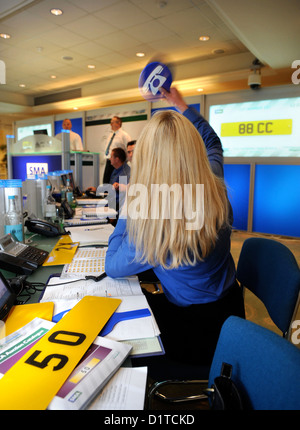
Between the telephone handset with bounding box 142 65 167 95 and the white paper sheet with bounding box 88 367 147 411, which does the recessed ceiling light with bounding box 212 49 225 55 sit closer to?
the telephone handset with bounding box 142 65 167 95

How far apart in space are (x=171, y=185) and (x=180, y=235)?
0.17m

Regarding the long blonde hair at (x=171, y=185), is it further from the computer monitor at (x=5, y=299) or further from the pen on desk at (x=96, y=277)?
the computer monitor at (x=5, y=299)

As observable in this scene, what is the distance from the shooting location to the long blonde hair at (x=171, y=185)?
39.9 inches

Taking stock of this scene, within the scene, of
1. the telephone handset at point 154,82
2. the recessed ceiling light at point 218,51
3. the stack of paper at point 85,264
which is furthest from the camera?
the recessed ceiling light at point 218,51

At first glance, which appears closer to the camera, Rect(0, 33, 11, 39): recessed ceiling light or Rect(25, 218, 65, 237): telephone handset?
Rect(25, 218, 65, 237): telephone handset

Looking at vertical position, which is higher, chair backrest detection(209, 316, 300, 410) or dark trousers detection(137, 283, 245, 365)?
chair backrest detection(209, 316, 300, 410)

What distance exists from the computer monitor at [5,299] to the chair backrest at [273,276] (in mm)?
960

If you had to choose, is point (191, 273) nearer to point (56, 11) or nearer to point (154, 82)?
point (154, 82)

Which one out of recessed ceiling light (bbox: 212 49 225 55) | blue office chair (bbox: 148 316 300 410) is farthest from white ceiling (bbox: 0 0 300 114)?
blue office chair (bbox: 148 316 300 410)

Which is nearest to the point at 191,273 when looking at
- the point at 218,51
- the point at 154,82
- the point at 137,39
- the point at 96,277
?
the point at 96,277

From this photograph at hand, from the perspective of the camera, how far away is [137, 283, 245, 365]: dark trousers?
3.57ft

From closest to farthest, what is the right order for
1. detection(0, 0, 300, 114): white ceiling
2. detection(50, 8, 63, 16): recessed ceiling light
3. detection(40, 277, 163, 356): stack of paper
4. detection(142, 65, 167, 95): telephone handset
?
detection(40, 277, 163, 356): stack of paper
detection(142, 65, 167, 95): telephone handset
detection(0, 0, 300, 114): white ceiling
detection(50, 8, 63, 16): recessed ceiling light

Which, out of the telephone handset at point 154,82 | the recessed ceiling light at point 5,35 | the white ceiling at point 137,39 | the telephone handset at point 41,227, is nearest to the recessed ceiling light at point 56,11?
the white ceiling at point 137,39

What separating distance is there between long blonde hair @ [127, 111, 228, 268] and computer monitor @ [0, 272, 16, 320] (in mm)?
433
